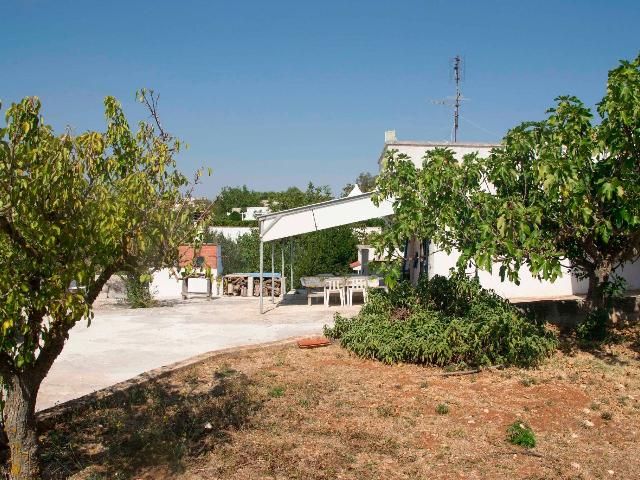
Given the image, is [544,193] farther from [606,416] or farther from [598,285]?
[606,416]

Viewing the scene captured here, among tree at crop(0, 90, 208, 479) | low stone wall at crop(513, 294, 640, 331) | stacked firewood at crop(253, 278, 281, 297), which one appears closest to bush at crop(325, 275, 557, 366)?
low stone wall at crop(513, 294, 640, 331)

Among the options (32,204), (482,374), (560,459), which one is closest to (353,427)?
(560,459)

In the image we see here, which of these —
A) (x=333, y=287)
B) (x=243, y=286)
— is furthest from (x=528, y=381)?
(x=243, y=286)

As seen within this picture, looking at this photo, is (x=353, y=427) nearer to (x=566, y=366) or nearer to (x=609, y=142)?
(x=566, y=366)

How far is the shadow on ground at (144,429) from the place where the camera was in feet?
16.9

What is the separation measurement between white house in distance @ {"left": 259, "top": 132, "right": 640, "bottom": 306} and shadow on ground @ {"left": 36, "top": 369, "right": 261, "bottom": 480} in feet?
24.2

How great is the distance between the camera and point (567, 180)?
7.19 meters

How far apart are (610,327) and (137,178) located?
28.5 ft

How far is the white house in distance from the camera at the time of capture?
1450cm

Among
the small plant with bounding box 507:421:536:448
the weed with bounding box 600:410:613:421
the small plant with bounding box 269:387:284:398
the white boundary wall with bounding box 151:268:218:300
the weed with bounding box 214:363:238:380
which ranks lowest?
the small plant with bounding box 507:421:536:448

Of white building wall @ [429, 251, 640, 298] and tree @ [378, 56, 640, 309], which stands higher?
tree @ [378, 56, 640, 309]

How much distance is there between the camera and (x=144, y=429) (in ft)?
19.1

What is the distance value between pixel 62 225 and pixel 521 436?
4.42m

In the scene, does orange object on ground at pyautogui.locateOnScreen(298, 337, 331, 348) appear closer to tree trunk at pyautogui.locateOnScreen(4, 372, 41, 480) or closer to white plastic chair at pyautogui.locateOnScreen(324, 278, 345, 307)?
tree trunk at pyautogui.locateOnScreen(4, 372, 41, 480)
